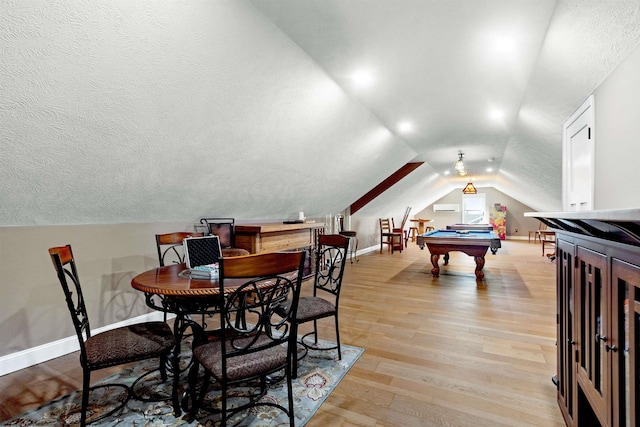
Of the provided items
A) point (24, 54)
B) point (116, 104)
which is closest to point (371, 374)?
point (116, 104)

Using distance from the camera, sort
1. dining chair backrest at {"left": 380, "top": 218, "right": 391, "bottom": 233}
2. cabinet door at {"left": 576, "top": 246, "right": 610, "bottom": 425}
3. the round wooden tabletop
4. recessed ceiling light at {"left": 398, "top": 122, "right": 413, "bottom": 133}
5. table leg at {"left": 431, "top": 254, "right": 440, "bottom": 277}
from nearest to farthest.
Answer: cabinet door at {"left": 576, "top": 246, "right": 610, "bottom": 425} < the round wooden tabletop < recessed ceiling light at {"left": 398, "top": 122, "right": 413, "bottom": 133} < table leg at {"left": 431, "top": 254, "right": 440, "bottom": 277} < dining chair backrest at {"left": 380, "top": 218, "right": 391, "bottom": 233}

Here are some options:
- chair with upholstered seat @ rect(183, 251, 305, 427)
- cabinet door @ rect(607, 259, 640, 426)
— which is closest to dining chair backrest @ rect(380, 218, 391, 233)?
chair with upholstered seat @ rect(183, 251, 305, 427)

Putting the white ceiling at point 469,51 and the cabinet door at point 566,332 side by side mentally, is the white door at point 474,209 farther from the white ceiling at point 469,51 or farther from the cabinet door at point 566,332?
the cabinet door at point 566,332

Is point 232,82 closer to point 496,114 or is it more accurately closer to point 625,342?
point 625,342

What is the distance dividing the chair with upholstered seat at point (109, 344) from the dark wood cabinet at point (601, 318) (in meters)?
1.93

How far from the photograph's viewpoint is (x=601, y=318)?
109 centimetres

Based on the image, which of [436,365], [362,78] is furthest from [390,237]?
[436,365]

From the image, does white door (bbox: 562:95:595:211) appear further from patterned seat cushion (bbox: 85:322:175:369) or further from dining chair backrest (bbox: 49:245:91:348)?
dining chair backrest (bbox: 49:245:91:348)

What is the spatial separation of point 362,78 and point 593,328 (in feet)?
8.45

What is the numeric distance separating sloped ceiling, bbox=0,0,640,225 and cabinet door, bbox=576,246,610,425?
134cm

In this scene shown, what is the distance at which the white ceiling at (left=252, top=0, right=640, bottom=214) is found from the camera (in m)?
1.89

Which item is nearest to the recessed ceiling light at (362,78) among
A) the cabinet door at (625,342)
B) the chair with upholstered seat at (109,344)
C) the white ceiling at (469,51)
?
the white ceiling at (469,51)

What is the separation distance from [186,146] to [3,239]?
1470mm

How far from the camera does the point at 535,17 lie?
6.55ft
